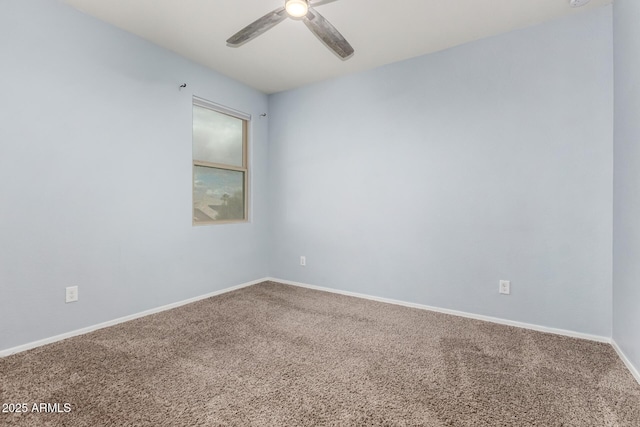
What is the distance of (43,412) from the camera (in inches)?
56.9

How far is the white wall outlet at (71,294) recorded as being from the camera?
2307mm

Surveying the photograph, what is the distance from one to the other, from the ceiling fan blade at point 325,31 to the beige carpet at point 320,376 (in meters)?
2.20

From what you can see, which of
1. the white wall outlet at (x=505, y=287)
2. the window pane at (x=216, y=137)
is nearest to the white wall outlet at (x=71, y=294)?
the window pane at (x=216, y=137)

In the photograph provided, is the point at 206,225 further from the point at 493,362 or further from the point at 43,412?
the point at 493,362

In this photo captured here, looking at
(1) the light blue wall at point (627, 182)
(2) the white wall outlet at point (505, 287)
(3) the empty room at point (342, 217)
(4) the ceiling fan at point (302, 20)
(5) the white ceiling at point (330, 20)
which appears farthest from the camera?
(2) the white wall outlet at point (505, 287)

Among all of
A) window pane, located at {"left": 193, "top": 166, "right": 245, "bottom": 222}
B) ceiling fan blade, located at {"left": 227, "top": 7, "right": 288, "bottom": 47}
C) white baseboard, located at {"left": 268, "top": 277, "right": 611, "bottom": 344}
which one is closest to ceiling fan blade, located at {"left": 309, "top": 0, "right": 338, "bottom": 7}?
ceiling fan blade, located at {"left": 227, "top": 7, "right": 288, "bottom": 47}

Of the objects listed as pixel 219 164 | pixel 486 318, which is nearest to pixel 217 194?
pixel 219 164

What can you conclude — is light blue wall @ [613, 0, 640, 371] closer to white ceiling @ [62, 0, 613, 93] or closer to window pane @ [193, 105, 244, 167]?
white ceiling @ [62, 0, 613, 93]

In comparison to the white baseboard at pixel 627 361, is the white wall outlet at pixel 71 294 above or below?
above

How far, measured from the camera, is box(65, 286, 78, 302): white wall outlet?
2.31 meters

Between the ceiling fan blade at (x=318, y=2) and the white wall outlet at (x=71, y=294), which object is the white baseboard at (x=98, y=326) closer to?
the white wall outlet at (x=71, y=294)

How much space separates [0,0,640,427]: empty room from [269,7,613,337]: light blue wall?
19 mm

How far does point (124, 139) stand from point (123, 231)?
2.63ft

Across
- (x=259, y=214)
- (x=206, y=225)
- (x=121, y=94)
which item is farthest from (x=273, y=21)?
(x=259, y=214)
